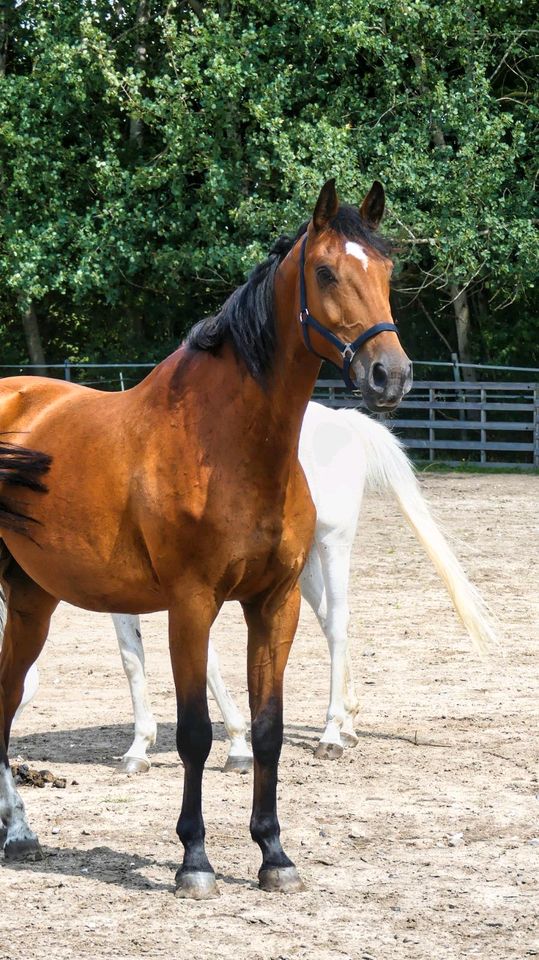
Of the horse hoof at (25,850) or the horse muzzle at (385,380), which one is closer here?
the horse muzzle at (385,380)

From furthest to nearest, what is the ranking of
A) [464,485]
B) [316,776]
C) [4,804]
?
[464,485] → [316,776] → [4,804]

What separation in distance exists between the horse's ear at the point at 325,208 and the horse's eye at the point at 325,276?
16cm

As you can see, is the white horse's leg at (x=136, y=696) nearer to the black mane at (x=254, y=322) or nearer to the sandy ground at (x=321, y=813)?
the sandy ground at (x=321, y=813)

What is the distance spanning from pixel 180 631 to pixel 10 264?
16.7 m

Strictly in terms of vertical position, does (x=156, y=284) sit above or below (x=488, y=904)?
above

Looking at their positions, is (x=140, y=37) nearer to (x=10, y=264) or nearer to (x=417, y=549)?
(x=10, y=264)

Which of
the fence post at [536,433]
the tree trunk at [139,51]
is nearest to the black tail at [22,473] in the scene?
the fence post at [536,433]

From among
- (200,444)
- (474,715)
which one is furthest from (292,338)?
(474,715)

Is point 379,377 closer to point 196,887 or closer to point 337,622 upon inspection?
point 196,887

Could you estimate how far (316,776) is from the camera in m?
5.69

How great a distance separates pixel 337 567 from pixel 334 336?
112 inches

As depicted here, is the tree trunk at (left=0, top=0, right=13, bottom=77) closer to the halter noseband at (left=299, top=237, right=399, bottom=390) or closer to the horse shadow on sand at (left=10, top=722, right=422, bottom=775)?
the horse shadow on sand at (left=10, top=722, right=422, bottom=775)

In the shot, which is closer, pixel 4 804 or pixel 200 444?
pixel 200 444

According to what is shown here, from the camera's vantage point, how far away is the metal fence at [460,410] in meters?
20.0
